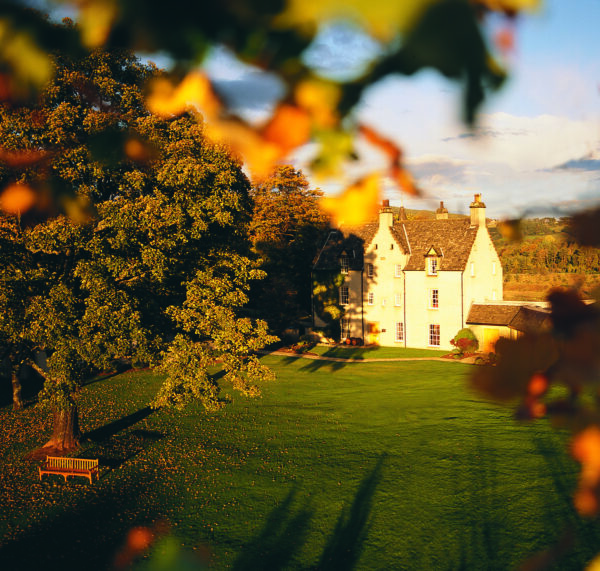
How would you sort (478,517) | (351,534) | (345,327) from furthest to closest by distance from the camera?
(345,327), (478,517), (351,534)

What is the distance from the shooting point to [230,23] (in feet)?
4.56

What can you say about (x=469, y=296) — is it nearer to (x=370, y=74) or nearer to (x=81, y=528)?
(x=81, y=528)

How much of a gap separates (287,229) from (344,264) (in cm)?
747

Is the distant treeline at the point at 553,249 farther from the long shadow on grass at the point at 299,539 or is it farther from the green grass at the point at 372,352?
the green grass at the point at 372,352

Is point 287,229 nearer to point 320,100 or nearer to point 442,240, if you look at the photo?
point 442,240

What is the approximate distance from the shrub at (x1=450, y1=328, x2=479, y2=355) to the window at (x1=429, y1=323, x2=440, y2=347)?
233 centimetres

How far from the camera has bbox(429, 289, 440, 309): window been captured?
44.5 metres

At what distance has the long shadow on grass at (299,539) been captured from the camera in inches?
525

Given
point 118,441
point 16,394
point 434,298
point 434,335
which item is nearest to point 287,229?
point 434,298

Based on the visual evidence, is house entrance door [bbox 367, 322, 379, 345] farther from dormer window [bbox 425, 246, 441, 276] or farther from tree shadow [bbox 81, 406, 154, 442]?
tree shadow [bbox 81, 406, 154, 442]

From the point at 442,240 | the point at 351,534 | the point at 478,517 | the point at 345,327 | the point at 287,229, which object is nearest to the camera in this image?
the point at 351,534

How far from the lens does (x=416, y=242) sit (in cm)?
4709

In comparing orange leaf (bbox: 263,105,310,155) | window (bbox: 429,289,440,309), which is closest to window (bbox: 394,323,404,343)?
window (bbox: 429,289,440,309)

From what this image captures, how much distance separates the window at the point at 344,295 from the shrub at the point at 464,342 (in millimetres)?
11273
